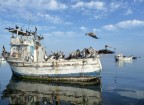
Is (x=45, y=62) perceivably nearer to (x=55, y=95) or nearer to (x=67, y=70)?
(x=67, y=70)

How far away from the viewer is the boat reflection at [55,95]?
824 inches

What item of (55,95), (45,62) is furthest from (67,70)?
(55,95)

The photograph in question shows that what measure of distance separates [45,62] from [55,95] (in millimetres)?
8487

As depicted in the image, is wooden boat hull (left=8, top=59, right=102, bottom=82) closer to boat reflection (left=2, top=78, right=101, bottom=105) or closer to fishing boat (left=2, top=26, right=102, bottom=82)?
fishing boat (left=2, top=26, right=102, bottom=82)

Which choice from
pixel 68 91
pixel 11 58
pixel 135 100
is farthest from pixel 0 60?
pixel 135 100

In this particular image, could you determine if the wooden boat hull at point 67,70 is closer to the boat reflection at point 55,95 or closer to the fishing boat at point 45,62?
the fishing boat at point 45,62

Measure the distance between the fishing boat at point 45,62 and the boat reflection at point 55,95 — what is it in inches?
75.6

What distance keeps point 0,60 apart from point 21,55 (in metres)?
71.1

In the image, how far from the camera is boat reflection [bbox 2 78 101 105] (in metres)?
20.9

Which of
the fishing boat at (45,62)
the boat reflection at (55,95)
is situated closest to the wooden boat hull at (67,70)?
the fishing boat at (45,62)

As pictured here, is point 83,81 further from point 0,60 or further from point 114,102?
point 0,60

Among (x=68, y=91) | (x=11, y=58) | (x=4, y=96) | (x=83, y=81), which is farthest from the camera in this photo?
(x=11, y=58)

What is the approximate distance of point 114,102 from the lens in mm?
20578

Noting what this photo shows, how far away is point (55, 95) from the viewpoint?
2392 cm
